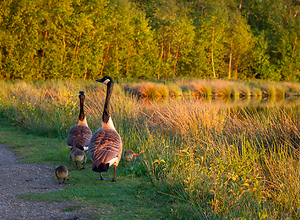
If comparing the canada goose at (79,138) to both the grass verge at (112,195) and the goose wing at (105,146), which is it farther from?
the goose wing at (105,146)

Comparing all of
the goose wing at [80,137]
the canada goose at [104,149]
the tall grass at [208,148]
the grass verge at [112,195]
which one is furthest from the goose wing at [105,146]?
the goose wing at [80,137]

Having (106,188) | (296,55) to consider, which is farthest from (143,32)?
(106,188)

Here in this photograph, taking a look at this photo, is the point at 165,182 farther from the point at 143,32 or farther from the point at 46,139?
the point at 143,32

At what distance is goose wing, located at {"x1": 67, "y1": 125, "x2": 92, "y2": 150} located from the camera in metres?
7.37

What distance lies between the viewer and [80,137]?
7.42m

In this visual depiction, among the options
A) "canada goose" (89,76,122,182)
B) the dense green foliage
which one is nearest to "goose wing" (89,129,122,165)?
"canada goose" (89,76,122,182)

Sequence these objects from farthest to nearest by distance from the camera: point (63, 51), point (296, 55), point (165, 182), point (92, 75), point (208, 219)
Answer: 1. point (296, 55)
2. point (92, 75)
3. point (63, 51)
4. point (165, 182)
5. point (208, 219)

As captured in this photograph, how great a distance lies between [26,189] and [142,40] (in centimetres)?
3487

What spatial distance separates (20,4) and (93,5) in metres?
8.07

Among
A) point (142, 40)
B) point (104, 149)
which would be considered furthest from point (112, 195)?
point (142, 40)

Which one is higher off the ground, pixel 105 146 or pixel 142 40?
pixel 142 40

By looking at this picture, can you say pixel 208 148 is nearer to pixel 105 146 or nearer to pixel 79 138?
pixel 105 146

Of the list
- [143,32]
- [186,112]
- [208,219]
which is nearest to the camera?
[208,219]

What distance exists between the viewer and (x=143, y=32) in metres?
38.2
